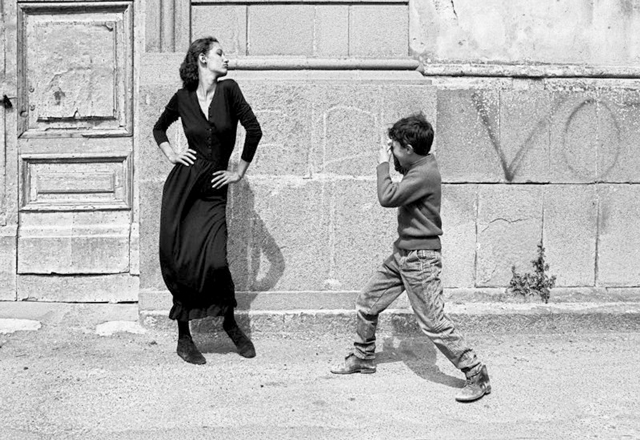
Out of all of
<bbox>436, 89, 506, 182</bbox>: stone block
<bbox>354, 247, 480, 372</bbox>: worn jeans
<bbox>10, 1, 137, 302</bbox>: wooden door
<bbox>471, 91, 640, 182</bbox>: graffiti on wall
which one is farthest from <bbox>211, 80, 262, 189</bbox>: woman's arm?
<bbox>471, 91, 640, 182</bbox>: graffiti on wall

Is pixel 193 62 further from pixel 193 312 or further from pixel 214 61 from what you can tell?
pixel 193 312

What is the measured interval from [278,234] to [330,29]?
1504 mm

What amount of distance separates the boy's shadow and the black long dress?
1.14 metres

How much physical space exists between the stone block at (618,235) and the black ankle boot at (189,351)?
3.01 metres

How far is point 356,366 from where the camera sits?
5.27 meters

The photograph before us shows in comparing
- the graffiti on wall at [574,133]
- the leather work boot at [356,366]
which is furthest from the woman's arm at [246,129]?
the graffiti on wall at [574,133]

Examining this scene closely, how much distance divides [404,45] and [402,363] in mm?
2296

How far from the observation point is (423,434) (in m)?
4.33

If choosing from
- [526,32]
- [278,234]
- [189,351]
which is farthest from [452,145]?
[189,351]

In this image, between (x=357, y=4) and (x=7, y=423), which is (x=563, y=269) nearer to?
(x=357, y=4)

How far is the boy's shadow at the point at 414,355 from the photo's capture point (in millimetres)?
5234

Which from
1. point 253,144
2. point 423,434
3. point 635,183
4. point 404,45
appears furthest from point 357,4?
point 423,434

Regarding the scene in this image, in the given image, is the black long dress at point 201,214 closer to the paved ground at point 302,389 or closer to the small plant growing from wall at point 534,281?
the paved ground at point 302,389

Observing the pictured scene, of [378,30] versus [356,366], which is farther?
[378,30]
